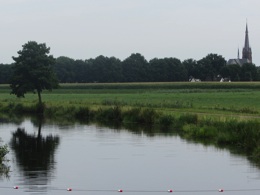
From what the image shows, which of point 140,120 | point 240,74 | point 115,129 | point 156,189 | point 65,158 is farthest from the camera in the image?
point 240,74

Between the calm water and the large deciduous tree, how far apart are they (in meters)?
34.9

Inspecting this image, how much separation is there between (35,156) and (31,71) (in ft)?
149

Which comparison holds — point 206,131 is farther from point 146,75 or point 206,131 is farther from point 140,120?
point 146,75

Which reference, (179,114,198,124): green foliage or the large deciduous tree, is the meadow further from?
the large deciduous tree

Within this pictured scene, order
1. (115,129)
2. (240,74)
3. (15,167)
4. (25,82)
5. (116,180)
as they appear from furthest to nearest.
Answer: (240,74)
(25,82)
(115,129)
(15,167)
(116,180)

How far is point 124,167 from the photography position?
3291cm

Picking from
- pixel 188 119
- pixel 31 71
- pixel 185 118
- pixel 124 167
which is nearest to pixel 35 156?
pixel 124 167

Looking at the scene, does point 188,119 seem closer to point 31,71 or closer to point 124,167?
point 124,167

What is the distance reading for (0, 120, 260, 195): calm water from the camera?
27.3 m

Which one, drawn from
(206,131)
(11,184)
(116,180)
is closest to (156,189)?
(116,180)

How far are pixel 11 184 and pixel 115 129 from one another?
26690 millimetres

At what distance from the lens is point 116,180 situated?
29203mm

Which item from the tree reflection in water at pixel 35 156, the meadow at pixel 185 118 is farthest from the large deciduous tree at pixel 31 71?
the tree reflection in water at pixel 35 156

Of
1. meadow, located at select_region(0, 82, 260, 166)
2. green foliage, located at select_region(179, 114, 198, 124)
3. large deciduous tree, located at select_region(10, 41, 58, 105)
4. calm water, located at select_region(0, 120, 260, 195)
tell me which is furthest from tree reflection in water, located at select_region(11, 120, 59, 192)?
large deciduous tree, located at select_region(10, 41, 58, 105)
